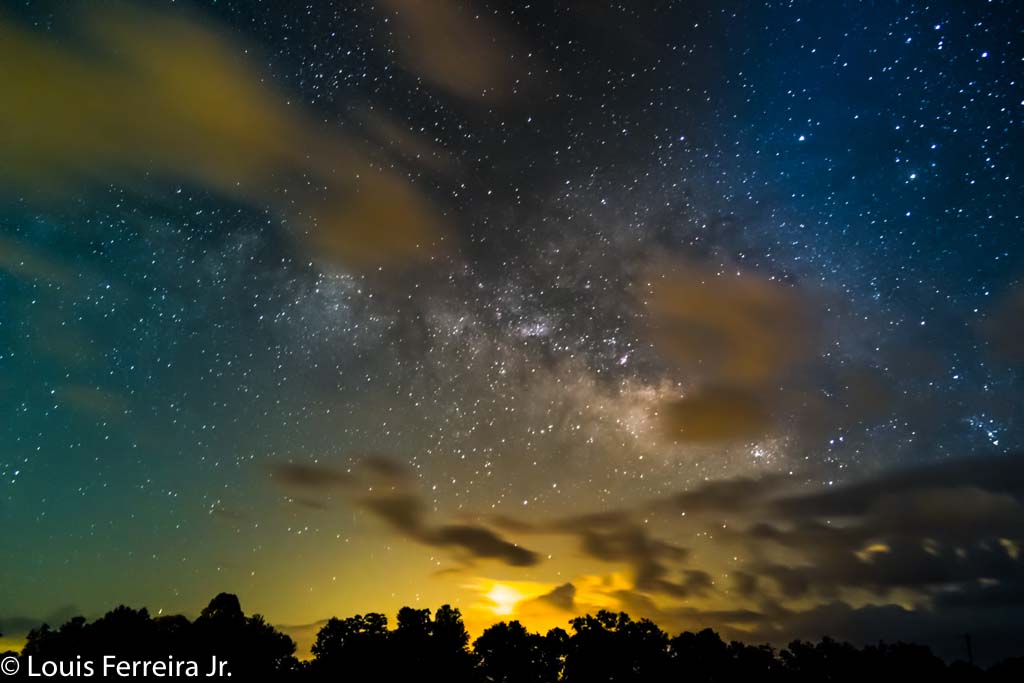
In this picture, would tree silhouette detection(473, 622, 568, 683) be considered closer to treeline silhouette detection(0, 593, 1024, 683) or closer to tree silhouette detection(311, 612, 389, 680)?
treeline silhouette detection(0, 593, 1024, 683)

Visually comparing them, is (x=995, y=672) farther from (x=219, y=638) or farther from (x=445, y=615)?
(x=219, y=638)

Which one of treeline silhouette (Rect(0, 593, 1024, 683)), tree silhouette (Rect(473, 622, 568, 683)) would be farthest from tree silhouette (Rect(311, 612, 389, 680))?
tree silhouette (Rect(473, 622, 568, 683))

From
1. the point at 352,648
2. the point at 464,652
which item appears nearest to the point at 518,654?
the point at 464,652

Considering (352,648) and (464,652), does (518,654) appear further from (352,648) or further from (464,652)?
(352,648)

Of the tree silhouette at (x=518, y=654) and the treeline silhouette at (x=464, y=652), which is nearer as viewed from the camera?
the treeline silhouette at (x=464, y=652)

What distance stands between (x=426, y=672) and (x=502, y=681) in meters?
7.80

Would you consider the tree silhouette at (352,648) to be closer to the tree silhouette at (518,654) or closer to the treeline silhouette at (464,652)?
the treeline silhouette at (464,652)

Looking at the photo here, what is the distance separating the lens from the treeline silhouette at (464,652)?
50.0m

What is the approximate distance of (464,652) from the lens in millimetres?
61594

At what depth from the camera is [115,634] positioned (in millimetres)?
48219

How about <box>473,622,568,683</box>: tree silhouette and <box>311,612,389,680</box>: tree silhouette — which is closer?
<box>311,612,389,680</box>: tree silhouette

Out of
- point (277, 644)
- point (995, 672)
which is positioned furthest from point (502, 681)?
point (995, 672)

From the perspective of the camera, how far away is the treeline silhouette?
164 ft

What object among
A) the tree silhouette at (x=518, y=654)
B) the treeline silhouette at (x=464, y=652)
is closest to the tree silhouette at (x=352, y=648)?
the treeline silhouette at (x=464, y=652)
